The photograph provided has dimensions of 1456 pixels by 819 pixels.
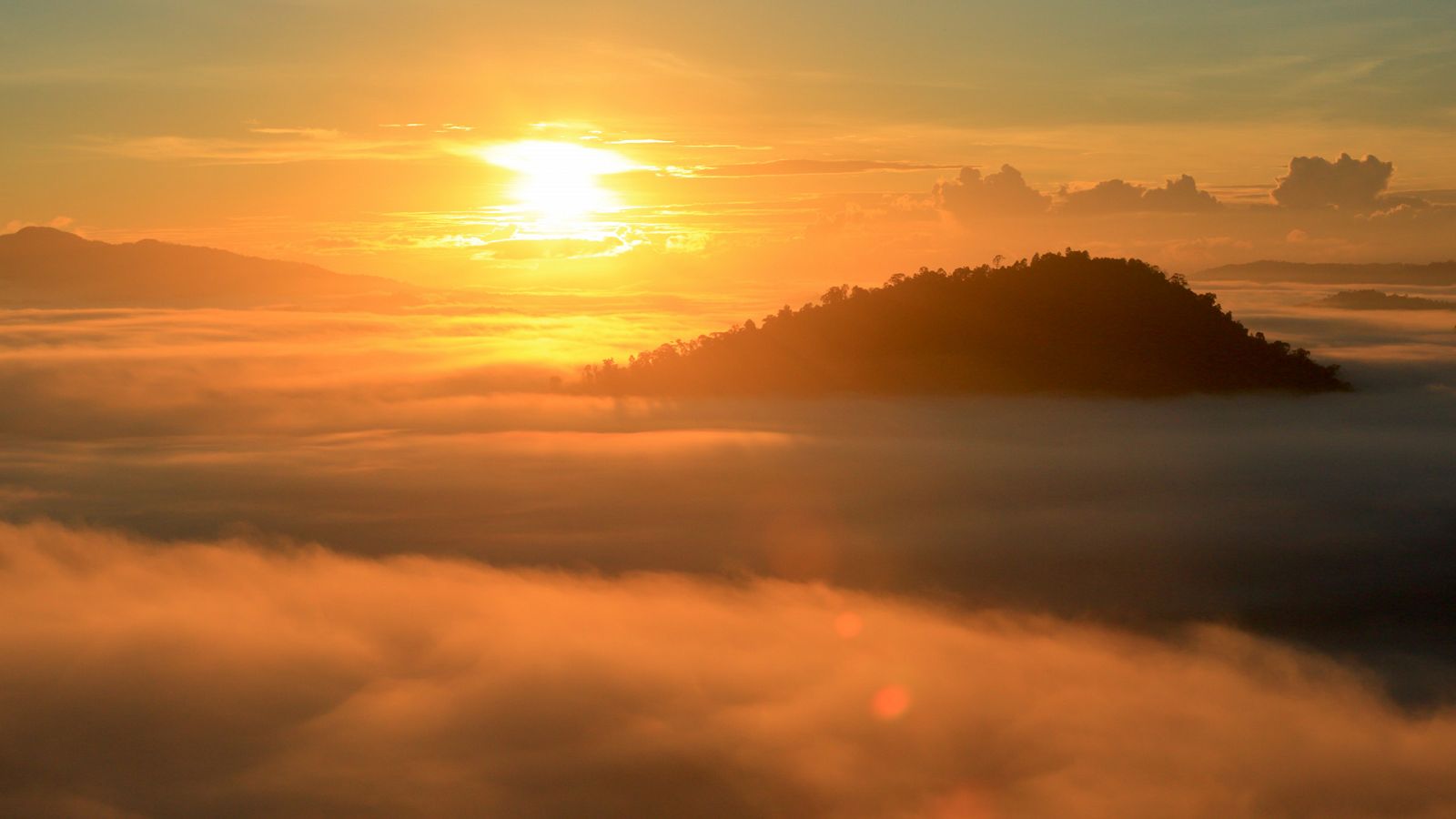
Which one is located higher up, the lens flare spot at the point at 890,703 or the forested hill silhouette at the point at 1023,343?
the forested hill silhouette at the point at 1023,343

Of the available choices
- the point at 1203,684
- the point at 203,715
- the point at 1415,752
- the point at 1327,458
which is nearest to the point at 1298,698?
the point at 1203,684

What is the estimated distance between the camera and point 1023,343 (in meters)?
154

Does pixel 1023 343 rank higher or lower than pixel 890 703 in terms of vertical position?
higher

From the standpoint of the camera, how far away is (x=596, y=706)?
5159 cm

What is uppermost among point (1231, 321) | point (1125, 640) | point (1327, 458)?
point (1231, 321)

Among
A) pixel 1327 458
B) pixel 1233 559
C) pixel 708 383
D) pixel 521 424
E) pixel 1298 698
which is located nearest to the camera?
pixel 1298 698

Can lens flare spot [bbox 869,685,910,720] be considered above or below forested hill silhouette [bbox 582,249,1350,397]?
Answer: below

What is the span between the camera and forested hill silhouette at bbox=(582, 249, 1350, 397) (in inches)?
5876

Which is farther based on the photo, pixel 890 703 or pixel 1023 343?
pixel 1023 343

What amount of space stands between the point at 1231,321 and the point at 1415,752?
11553 cm

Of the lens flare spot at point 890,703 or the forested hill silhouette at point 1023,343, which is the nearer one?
the lens flare spot at point 890,703

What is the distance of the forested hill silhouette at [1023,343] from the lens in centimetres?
14925

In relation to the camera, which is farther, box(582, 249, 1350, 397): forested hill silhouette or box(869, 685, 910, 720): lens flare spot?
box(582, 249, 1350, 397): forested hill silhouette

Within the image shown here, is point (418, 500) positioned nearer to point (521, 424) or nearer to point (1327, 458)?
point (521, 424)
